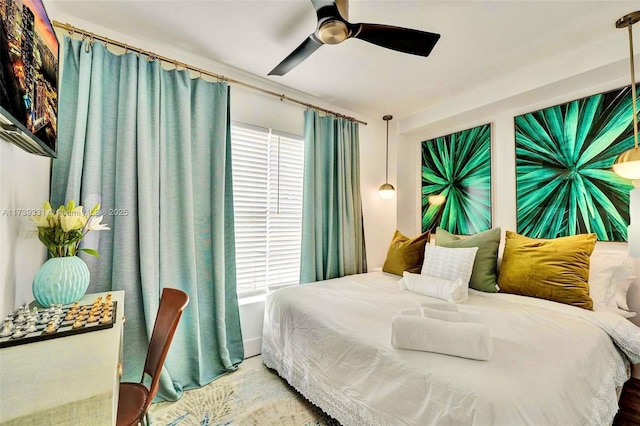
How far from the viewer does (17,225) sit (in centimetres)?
120

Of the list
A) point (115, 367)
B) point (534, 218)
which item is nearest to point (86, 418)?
point (115, 367)

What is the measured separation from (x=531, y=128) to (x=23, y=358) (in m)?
3.59

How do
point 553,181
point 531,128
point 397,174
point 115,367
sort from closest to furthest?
1. point 115,367
2. point 553,181
3. point 531,128
4. point 397,174

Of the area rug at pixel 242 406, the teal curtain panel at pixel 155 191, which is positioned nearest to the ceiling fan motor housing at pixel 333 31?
the teal curtain panel at pixel 155 191

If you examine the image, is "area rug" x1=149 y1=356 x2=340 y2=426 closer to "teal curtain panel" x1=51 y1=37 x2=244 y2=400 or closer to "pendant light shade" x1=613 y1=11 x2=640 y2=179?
"teal curtain panel" x1=51 y1=37 x2=244 y2=400

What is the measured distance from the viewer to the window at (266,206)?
254cm

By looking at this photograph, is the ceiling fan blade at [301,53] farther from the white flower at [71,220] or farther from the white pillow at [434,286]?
the white pillow at [434,286]

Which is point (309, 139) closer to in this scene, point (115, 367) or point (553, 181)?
point (553, 181)

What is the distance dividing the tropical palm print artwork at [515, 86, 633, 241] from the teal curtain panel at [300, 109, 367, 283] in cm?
163

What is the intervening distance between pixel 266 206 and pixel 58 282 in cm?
164

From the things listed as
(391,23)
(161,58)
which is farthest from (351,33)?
(161,58)

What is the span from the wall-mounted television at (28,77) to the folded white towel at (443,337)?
169 cm

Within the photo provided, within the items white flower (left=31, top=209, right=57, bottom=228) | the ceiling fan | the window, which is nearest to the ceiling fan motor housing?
the ceiling fan

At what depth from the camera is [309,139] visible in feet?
9.48
